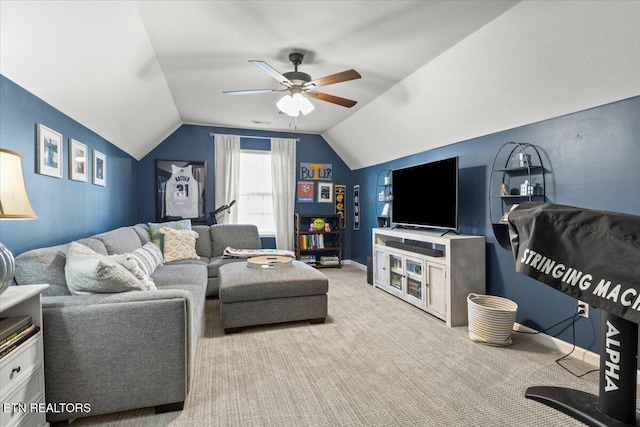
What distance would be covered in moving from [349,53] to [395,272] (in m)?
2.55

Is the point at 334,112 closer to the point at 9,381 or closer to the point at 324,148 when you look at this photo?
the point at 324,148

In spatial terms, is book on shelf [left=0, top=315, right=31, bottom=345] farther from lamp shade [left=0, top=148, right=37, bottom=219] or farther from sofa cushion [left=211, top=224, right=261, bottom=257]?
sofa cushion [left=211, top=224, right=261, bottom=257]

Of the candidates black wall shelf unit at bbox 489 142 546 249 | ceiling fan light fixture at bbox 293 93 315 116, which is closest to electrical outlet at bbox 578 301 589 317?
black wall shelf unit at bbox 489 142 546 249

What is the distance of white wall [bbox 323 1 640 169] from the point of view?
6.04 feet

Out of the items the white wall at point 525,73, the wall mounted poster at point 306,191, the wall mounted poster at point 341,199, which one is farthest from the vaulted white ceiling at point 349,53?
the wall mounted poster at point 341,199

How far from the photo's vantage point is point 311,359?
2.23 metres

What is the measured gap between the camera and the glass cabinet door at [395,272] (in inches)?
147

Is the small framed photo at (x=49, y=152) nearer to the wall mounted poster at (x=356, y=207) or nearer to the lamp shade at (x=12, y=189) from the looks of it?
the lamp shade at (x=12, y=189)

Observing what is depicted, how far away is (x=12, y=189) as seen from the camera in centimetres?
119

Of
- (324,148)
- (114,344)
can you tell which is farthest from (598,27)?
(324,148)

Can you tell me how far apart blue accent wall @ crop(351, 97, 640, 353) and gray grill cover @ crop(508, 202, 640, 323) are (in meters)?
1.10

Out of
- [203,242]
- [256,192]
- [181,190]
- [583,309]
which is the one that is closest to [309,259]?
[256,192]

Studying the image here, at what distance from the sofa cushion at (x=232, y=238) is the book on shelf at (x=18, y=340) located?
2930mm

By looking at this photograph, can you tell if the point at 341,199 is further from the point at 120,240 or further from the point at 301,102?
the point at 120,240
